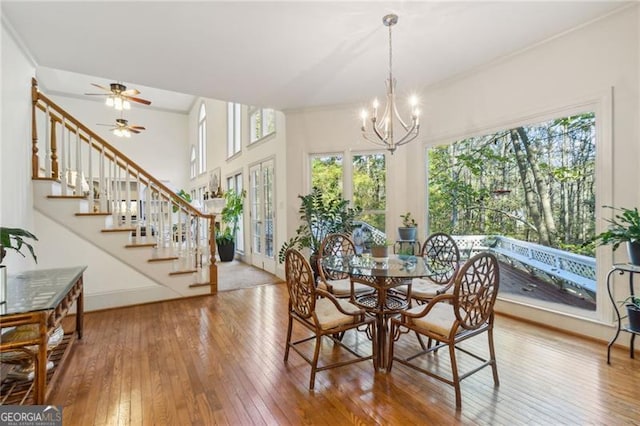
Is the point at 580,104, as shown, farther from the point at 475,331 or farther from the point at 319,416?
the point at 319,416

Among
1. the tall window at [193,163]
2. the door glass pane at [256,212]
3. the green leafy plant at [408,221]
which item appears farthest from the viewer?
the tall window at [193,163]

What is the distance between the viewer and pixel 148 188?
158 inches

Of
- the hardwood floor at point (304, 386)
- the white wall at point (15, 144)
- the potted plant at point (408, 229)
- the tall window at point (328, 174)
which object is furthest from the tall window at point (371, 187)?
the white wall at point (15, 144)

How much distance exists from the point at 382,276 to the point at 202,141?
31.4 feet

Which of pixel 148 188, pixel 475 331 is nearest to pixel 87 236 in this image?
pixel 148 188

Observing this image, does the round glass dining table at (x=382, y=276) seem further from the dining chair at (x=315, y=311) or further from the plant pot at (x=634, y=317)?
the plant pot at (x=634, y=317)

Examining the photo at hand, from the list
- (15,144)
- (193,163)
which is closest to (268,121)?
(15,144)

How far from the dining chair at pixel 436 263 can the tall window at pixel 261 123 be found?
12.2 feet

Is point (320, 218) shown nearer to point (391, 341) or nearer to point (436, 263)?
point (436, 263)

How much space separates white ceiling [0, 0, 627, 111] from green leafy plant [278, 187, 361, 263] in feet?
5.45

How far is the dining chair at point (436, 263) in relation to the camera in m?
2.63

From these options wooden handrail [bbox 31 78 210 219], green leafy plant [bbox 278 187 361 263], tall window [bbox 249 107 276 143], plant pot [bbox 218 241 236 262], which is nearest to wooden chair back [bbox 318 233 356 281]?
green leafy plant [bbox 278 187 361 263]

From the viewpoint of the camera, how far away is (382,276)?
213 cm

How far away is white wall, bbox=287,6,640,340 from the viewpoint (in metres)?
2.58
